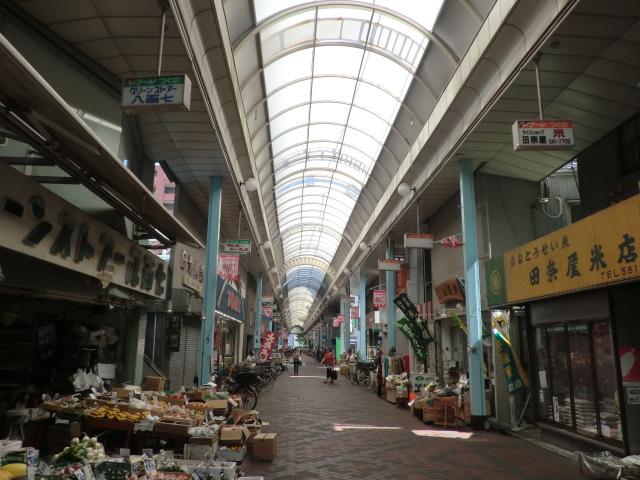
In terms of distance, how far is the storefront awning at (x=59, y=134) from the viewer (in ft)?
11.5

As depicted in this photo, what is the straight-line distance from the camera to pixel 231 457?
6898mm

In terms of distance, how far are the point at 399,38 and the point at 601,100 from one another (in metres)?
4.60

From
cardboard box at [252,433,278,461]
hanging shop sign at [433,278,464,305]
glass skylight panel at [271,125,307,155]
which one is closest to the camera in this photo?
cardboard box at [252,433,278,461]

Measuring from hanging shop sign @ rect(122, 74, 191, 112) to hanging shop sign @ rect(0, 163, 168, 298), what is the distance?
142 centimetres

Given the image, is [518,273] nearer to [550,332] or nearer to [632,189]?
[550,332]

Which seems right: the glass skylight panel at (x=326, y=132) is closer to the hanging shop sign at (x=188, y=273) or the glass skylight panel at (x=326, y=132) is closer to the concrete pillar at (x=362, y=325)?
the hanging shop sign at (x=188, y=273)

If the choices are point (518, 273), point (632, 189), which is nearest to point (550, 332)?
point (518, 273)

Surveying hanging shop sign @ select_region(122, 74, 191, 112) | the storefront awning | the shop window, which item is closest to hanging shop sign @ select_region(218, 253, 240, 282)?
the storefront awning

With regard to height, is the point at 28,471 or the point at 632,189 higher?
the point at 632,189

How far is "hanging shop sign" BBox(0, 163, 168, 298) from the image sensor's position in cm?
459

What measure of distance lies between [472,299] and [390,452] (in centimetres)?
443

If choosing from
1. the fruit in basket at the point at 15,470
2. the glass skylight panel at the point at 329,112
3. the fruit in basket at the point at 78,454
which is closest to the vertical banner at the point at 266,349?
the glass skylight panel at the point at 329,112

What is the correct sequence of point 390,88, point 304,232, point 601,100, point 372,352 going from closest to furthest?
1. point 601,100
2. point 390,88
3. point 372,352
4. point 304,232

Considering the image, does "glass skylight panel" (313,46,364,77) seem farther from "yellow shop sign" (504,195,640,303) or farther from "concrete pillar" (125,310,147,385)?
"concrete pillar" (125,310,147,385)
